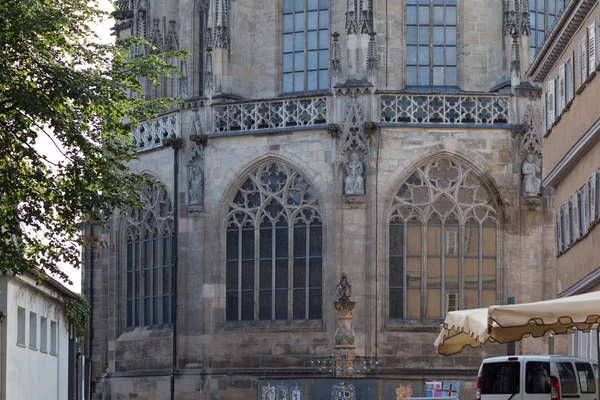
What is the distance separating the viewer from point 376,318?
39.1m

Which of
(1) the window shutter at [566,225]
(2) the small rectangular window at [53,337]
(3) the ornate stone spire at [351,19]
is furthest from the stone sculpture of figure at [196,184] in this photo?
(1) the window shutter at [566,225]

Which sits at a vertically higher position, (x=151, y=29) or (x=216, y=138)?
(x=151, y=29)

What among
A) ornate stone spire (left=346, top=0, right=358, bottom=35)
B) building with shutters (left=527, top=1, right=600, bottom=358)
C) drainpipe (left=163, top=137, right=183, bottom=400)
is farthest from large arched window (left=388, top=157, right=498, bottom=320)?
drainpipe (left=163, top=137, right=183, bottom=400)

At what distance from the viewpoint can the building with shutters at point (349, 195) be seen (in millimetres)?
39375

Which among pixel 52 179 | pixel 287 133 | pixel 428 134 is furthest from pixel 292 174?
pixel 52 179

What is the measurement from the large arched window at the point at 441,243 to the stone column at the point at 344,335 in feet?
13.1

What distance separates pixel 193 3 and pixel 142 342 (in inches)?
386

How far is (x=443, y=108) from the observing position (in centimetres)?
3978

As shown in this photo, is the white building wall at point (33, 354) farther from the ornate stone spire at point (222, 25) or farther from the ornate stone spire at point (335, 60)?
the ornate stone spire at point (335, 60)

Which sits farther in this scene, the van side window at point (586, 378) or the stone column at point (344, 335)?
the stone column at point (344, 335)

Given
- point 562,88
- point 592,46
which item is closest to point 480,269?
point 562,88

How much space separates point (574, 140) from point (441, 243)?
10.1 meters

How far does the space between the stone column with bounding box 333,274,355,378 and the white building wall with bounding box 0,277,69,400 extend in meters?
7.24

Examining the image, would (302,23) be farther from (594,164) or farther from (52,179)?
(52,179)
